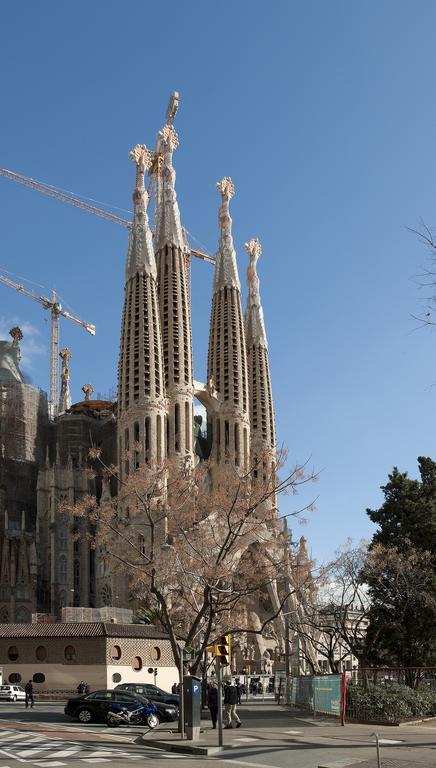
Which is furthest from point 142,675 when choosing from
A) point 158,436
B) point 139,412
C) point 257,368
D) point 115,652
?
point 257,368

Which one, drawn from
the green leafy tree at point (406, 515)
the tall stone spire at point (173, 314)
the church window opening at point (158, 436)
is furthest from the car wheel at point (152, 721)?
the church window opening at point (158, 436)

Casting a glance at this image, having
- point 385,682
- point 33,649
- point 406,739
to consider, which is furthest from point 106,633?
point 406,739

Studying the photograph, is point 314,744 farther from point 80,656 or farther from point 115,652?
point 80,656

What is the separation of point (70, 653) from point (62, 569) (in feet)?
115

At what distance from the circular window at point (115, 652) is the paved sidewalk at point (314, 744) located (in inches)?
755

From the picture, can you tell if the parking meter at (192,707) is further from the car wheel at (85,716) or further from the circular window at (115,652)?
the circular window at (115,652)

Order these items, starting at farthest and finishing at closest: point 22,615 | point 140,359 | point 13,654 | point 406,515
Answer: point 22,615
point 140,359
point 13,654
point 406,515

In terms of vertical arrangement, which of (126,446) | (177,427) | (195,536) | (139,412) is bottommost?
(195,536)

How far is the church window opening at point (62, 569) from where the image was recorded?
80125 mm

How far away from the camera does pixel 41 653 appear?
47500mm

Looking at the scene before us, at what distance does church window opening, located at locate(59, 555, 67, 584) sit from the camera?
263ft

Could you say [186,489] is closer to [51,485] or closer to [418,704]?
[418,704]

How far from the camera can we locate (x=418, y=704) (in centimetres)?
2730

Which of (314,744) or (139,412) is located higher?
(139,412)
